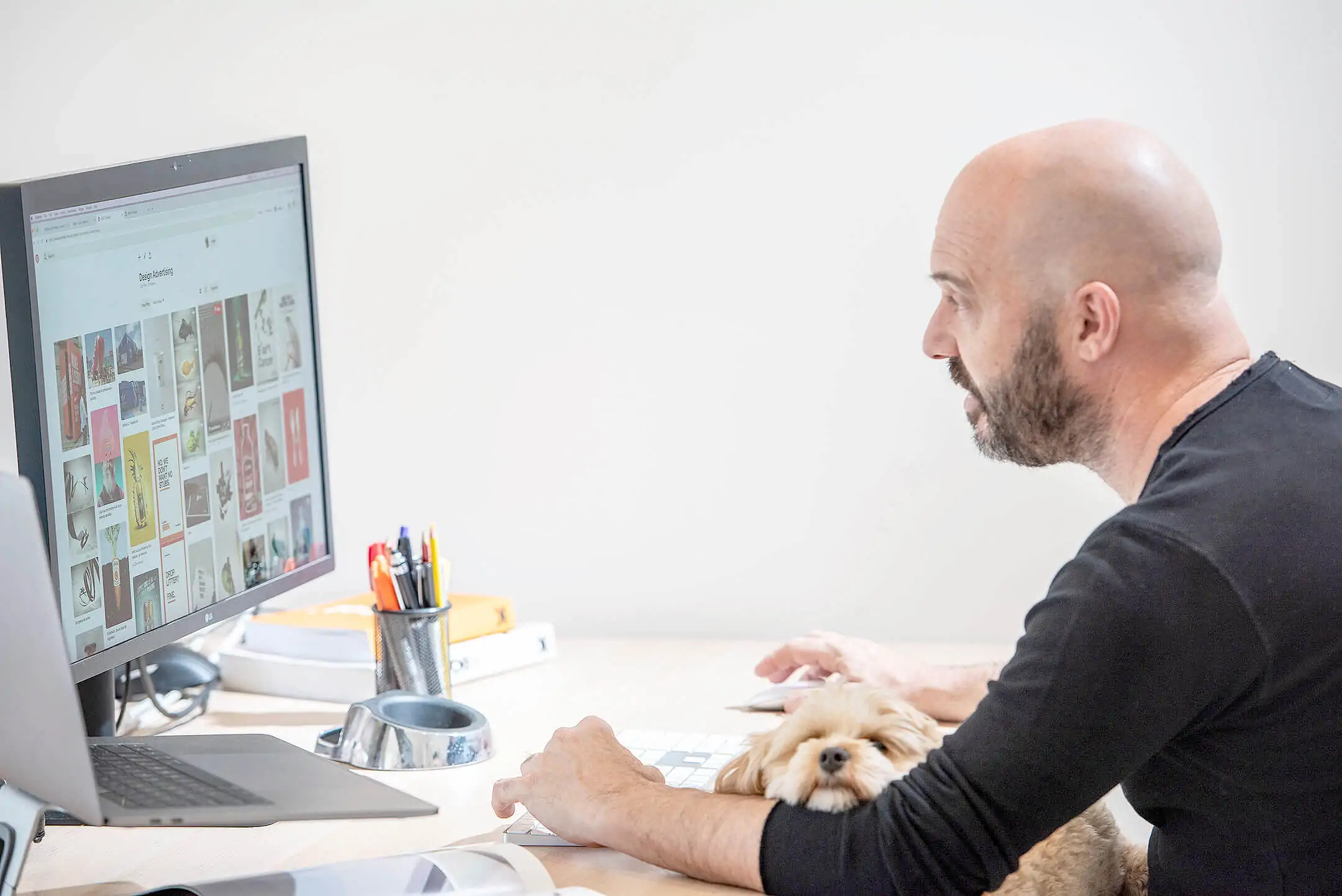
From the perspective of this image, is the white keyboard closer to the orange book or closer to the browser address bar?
the orange book

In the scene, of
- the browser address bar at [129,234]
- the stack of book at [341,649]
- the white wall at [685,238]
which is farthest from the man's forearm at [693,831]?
the white wall at [685,238]

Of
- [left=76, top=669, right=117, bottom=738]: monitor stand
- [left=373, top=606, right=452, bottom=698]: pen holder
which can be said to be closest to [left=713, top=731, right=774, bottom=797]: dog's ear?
[left=373, top=606, right=452, bottom=698]: pen holder

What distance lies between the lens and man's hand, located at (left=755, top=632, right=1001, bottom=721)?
1.40m

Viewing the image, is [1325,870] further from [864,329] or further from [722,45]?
[722,45]

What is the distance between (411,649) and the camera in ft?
4.55

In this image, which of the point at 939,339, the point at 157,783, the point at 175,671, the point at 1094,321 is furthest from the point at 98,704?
the point at 1094,321

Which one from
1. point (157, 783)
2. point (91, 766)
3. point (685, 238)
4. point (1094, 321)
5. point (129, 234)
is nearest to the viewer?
point (91, 766)

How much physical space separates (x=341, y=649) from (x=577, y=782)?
54cm

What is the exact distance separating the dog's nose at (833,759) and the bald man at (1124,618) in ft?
0.11

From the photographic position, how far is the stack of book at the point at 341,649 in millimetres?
1506

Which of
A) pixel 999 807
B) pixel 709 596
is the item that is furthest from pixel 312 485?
pixel 999 807

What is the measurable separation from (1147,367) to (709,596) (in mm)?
884

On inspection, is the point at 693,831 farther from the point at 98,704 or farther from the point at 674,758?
the point at 98,704

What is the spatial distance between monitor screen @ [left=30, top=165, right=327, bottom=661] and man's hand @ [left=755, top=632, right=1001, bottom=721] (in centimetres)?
51
